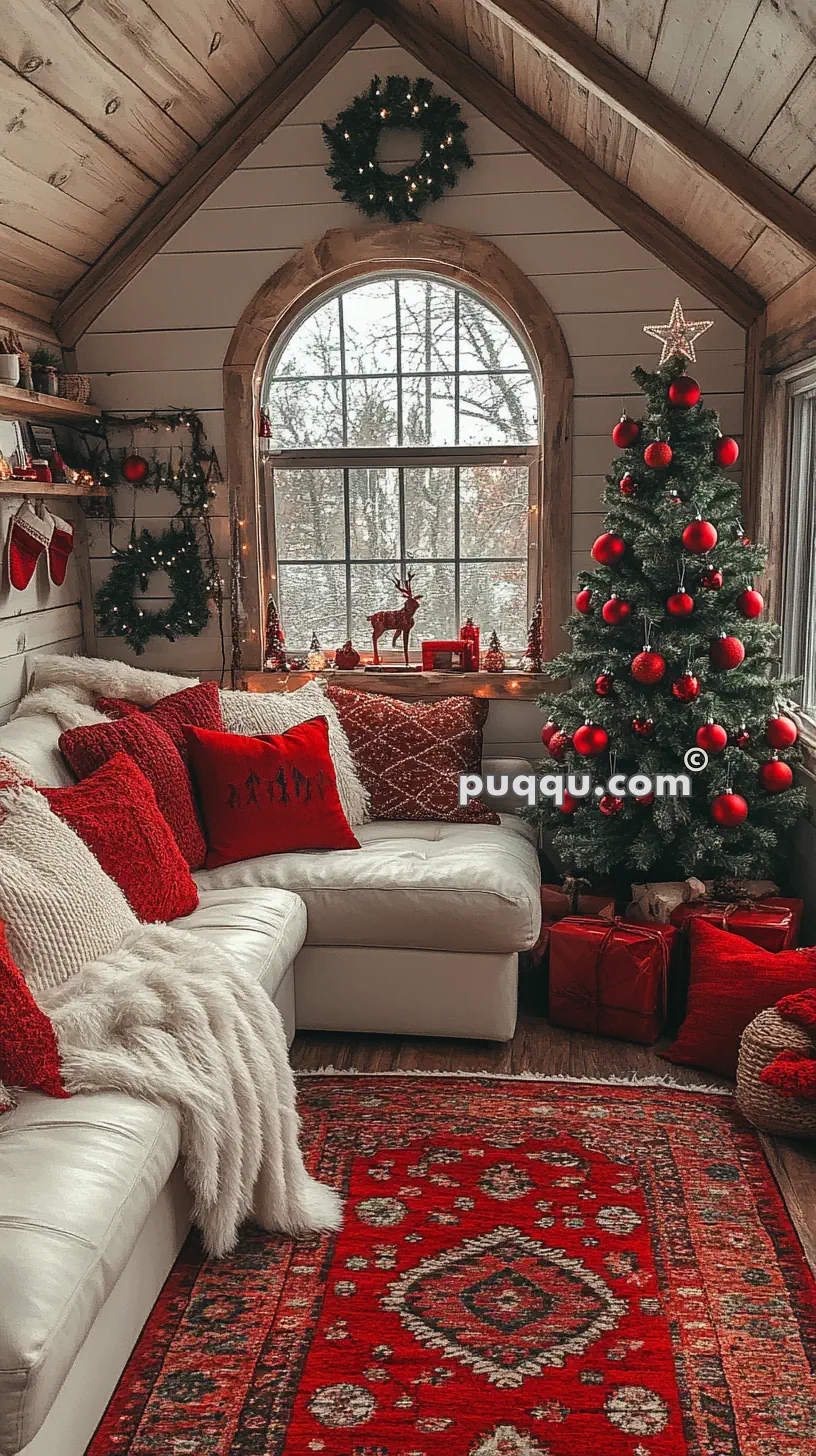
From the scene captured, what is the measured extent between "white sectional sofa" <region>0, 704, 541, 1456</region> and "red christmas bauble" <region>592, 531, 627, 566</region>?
33.4 inches

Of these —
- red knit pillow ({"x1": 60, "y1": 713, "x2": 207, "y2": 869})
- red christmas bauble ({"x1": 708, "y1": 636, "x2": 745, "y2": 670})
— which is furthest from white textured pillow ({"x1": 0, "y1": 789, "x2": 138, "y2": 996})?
red christmas bauble ({"x1": 708, "y1": 636, "x2": 745, "y2": 670})

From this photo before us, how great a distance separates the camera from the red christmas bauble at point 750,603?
3393mm

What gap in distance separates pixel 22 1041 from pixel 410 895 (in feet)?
4.37

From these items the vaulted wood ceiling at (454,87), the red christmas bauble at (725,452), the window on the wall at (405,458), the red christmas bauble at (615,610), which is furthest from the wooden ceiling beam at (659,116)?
the window on the wall at (405,458)

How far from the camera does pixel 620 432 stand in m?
3.49

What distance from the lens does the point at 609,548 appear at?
3.42 metres

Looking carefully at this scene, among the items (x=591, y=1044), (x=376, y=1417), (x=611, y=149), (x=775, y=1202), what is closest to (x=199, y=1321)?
(x=376, y=1417)

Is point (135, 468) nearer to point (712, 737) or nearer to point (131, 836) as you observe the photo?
point (131, 836)

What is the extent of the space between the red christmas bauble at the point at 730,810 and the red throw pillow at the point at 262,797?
1.07 metres

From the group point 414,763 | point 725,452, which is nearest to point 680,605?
point 725,452

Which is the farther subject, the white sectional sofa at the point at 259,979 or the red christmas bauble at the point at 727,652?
the red christmas bauble at the point at 727,652

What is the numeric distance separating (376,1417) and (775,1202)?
3.37 ft

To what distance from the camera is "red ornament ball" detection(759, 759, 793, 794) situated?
3.39 m

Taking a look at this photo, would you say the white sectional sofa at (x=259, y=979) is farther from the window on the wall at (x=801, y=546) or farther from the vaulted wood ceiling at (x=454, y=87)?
the vaulted wood ceiling at (x=454, y=87)
